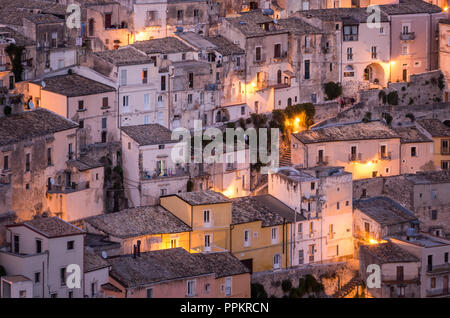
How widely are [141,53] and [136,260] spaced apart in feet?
51.3

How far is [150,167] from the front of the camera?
95312mm

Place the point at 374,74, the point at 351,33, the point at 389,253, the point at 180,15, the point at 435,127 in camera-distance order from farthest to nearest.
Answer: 1. the point at 374,74
2. the point at 351,33
3. the point at 180,15
4. the point at 435,127
5. the point at 389,253

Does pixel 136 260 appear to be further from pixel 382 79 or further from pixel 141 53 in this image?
pixel 382 79

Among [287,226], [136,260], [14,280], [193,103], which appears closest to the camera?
[14,280]

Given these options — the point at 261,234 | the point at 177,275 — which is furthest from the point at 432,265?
the point at 177,275

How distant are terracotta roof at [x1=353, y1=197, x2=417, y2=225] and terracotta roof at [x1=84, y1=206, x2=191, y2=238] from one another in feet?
36.4

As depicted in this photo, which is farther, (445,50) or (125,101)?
(445,50)

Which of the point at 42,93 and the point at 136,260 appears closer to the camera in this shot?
the point at 136,260

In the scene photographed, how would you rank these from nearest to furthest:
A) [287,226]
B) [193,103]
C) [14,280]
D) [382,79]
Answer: [14,280], [287,226], [193,103], [382,79]

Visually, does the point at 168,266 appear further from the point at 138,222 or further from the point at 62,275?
the point at 62,275

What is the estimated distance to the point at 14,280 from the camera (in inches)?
3243

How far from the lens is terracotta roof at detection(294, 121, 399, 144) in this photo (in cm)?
10138

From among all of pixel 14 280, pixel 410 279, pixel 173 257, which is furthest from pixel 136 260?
pixel 410 279

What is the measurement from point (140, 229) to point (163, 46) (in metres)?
14.0
